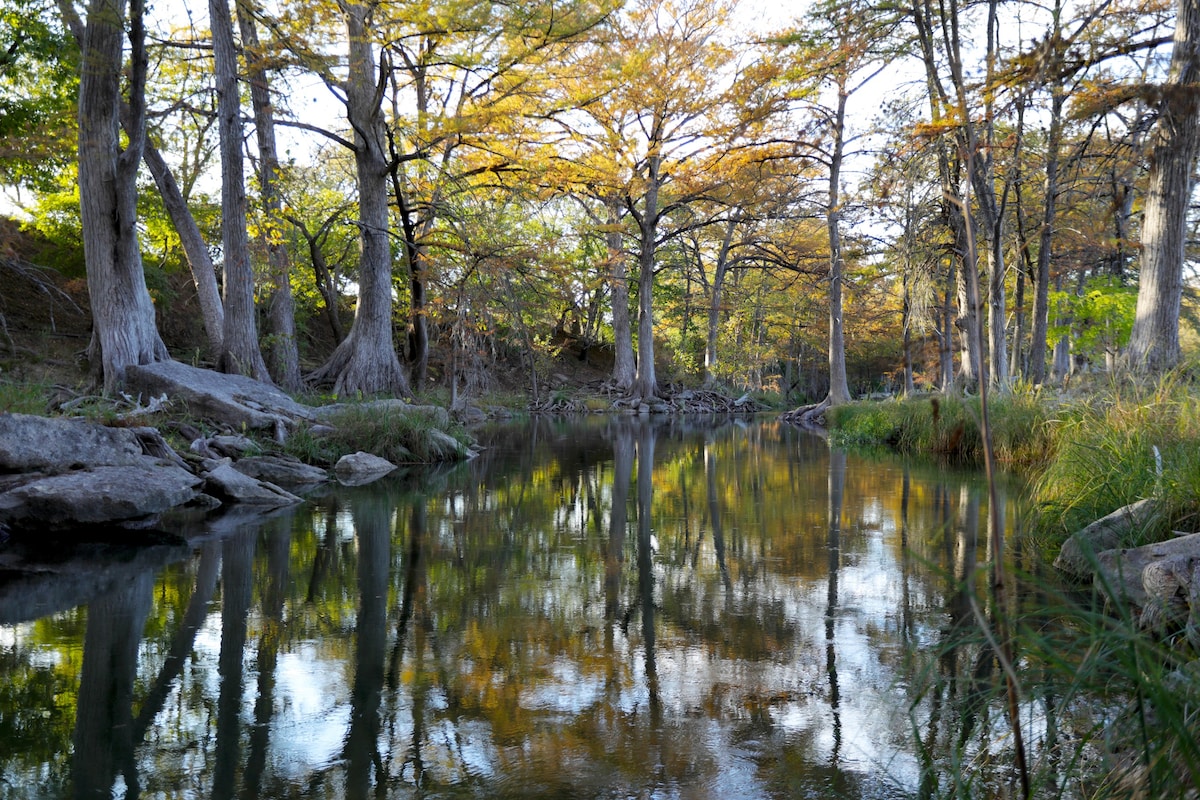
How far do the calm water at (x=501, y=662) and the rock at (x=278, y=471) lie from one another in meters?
1.97

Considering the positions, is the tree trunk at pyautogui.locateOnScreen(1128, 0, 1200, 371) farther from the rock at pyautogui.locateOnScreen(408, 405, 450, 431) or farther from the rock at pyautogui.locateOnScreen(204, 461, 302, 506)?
the rock at pyautogui.locateOnScreen(204, 461, 302, 506)

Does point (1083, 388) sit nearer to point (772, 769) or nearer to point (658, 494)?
point (658, 494)

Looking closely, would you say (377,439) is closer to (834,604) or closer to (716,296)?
(834,604)

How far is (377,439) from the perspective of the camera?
10.8m

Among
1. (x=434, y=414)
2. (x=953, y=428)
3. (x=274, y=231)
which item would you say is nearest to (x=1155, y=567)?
(x=953, y=428)

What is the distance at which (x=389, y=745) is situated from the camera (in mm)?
2783

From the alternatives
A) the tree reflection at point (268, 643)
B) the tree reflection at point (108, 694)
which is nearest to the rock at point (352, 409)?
the tree reflection at point (268, 643)

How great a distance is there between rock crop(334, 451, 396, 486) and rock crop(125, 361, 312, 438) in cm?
91

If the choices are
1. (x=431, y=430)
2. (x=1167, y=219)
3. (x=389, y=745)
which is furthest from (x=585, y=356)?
(x=389, y=745)

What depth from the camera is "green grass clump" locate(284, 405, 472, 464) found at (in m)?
10.1

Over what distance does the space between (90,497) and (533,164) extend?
13792 mm

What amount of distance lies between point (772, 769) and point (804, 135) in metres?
20.0

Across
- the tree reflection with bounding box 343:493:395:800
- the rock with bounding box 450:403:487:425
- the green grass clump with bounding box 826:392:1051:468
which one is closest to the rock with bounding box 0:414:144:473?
the tree reflection with bounding box 343:493:395:800

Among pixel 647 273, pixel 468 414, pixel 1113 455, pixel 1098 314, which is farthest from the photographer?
pixel 647 273
